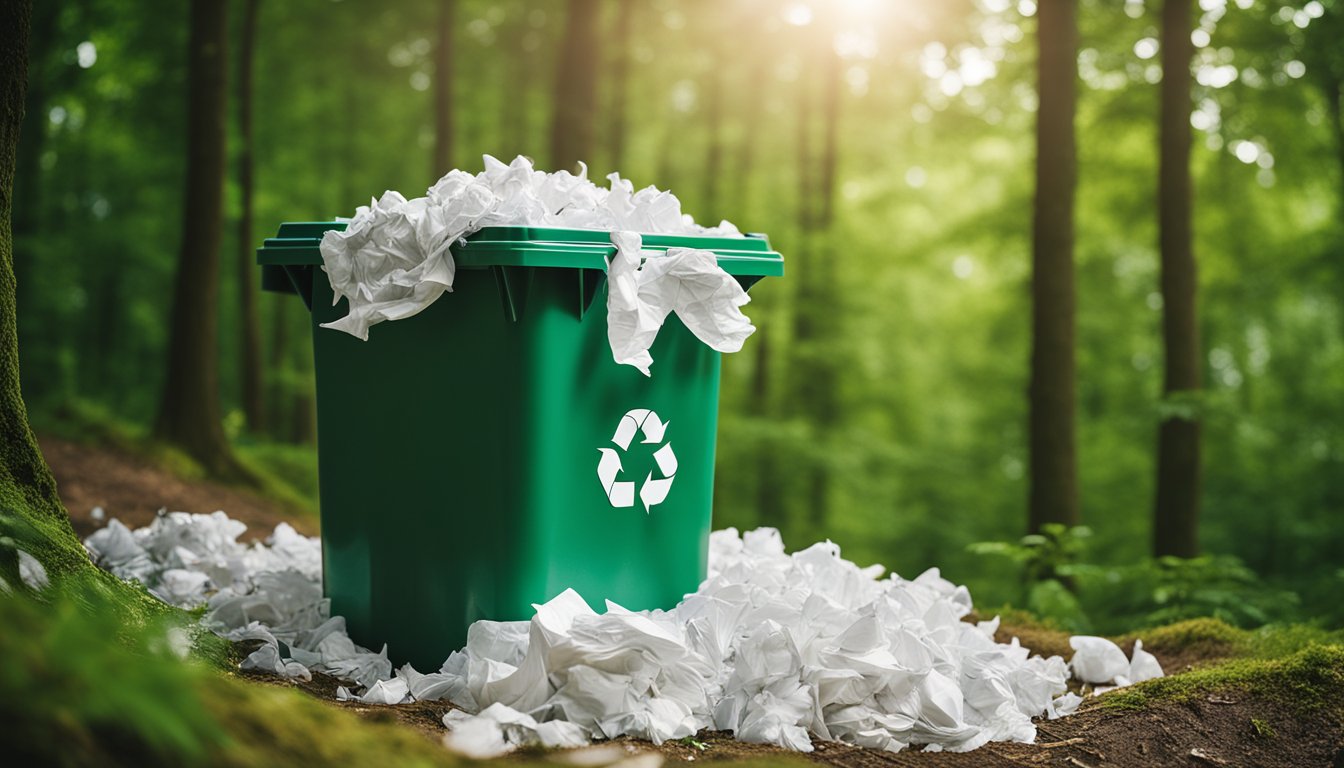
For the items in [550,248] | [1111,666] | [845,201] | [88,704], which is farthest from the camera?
[845,201]

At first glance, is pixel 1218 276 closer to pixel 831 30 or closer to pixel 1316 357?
pixel 1316 357

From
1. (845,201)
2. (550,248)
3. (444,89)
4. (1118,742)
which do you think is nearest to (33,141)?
(444,89)

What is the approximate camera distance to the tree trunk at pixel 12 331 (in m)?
→ 3.29

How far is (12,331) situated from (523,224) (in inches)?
67.3

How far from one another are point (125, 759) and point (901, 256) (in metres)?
13.4

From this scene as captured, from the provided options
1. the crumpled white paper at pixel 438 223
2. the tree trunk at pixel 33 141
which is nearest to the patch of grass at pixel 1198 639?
the crumpled white paper at pixel 438 223

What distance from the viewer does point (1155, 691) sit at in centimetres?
365

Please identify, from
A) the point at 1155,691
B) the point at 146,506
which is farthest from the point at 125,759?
the point at 146,506

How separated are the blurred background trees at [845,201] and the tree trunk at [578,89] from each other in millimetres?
19

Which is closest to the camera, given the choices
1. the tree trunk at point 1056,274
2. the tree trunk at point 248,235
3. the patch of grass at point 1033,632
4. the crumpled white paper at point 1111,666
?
the crumpled white paper at point 1111,666

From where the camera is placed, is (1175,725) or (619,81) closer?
(1175,725)

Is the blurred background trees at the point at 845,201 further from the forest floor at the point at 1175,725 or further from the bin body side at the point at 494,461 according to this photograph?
the bin body side at the point at 494,461

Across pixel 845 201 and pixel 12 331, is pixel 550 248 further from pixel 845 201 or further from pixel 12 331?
pixel 845 201

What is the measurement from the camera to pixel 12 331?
3.40 meters
